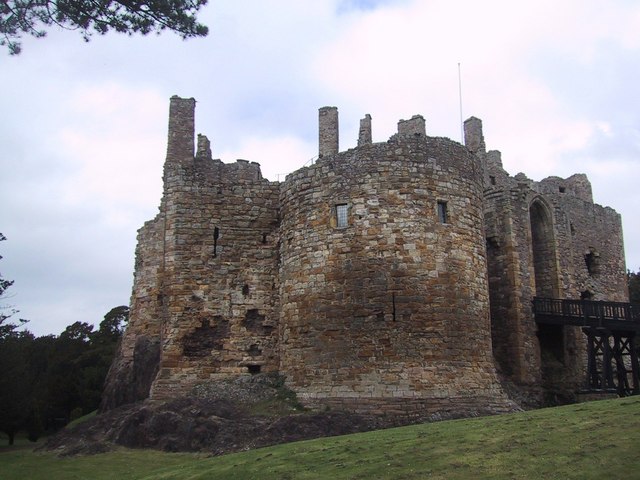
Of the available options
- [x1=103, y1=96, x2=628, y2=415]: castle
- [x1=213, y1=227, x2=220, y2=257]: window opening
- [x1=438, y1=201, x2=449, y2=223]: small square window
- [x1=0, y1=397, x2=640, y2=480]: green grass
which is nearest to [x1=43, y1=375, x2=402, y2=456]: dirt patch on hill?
[x1=103, y1=96, x2=628, y2=415]: castle

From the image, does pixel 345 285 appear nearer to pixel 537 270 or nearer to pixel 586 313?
pixel 586 313

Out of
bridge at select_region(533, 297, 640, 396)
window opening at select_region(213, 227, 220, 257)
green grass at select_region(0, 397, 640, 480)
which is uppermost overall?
window opening at select_region(213, 227, 220, 257)

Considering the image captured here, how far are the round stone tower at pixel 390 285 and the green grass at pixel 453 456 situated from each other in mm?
2949

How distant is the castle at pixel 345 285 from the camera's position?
19406mm

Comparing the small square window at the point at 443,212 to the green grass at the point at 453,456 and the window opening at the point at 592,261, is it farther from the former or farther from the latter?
the window opening at the point at 592,261

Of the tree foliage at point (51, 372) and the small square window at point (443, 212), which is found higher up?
the small square window at point (443, 212)

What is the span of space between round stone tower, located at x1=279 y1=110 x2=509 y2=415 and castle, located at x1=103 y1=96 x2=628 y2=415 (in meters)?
0.03

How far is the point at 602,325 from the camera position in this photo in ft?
85.7

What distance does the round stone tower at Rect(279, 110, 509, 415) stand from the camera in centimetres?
1912

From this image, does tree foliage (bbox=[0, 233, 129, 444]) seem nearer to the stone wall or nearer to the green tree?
the green tree

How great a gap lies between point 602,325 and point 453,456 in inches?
620

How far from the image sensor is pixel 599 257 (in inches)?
1352

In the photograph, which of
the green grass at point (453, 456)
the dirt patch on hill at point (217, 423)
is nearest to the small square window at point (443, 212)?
the dirt patch on hill at point (217, 423)

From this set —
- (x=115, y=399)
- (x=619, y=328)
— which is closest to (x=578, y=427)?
(x=619, y=328)
